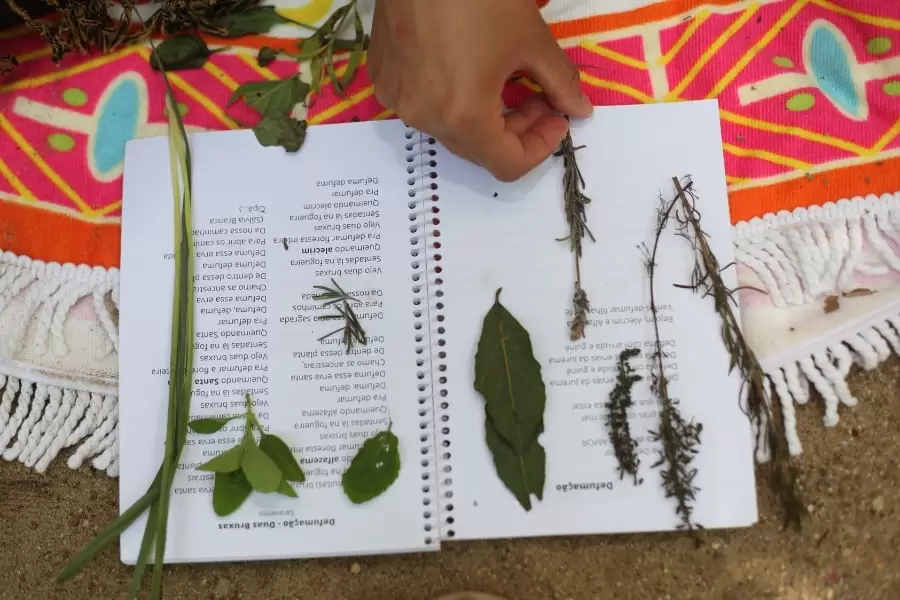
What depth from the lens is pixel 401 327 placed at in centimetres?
60

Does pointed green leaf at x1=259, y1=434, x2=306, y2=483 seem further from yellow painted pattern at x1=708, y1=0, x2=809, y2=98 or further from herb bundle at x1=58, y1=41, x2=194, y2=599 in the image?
yellow painted pattern at x1=708, y1=0, x2=809, y2=98

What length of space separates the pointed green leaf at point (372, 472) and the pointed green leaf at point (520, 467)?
8 centimetres

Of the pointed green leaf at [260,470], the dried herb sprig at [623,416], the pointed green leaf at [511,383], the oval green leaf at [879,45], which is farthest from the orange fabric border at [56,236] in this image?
the oval green leaf at [879,45]

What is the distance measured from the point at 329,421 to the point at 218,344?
0.39 ft

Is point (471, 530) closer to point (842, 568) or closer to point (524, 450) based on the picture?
point (524, 450)

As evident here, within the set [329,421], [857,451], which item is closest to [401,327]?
[329,421]

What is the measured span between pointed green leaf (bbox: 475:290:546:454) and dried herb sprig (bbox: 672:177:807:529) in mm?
150

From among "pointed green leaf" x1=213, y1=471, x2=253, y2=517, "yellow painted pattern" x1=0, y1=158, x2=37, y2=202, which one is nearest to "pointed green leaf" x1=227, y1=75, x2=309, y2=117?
"yellow painted pattern" x1=0, y1=158, x2=37, y2=202

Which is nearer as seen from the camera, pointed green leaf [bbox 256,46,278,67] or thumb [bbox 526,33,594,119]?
thumb [bbox 526,33,594,119]

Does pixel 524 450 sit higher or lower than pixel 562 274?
lower

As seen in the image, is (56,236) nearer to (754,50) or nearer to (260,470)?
(260,470)

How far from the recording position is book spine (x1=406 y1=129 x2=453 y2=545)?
0.58m

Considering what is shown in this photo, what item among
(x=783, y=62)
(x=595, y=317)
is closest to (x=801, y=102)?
(x=783, y=62)

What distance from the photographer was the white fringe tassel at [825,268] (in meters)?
0.58
